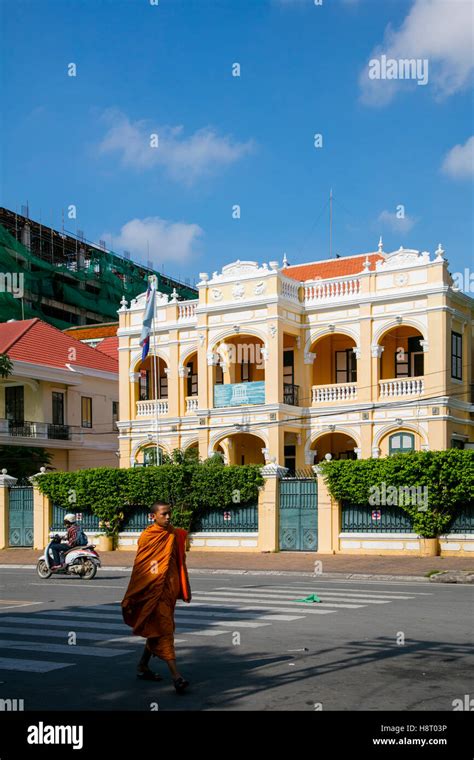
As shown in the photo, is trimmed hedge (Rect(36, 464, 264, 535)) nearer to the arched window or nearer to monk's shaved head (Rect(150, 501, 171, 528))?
the arched window

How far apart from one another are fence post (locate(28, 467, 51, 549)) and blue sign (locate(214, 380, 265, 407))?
8512 millimetres

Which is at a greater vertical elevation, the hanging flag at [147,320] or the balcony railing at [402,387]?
the hanging flag at [147,320]

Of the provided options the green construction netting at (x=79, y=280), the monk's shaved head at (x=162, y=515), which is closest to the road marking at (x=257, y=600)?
the monk's shaved head at (x=162, y=515)

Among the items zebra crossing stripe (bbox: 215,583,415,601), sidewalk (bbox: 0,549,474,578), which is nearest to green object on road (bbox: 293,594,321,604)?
zebra crossing stripe (bbox: 215,583,415,601)

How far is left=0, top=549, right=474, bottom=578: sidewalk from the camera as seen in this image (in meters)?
23.1

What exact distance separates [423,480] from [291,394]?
12972 millimetres

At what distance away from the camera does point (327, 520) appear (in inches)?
1093

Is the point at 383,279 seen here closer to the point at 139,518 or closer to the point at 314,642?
the point at 139,518

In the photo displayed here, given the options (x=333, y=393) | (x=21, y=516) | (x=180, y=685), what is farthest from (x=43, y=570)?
(x=333, y=393)

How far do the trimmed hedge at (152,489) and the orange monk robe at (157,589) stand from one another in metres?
20.4

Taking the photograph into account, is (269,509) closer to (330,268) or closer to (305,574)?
(305,574)

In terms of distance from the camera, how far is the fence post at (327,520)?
2764 centimetres

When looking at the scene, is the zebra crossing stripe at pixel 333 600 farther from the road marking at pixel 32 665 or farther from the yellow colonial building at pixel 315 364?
the yellow colonial building at pixel 315 364

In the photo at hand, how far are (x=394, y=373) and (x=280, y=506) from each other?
1128cm
